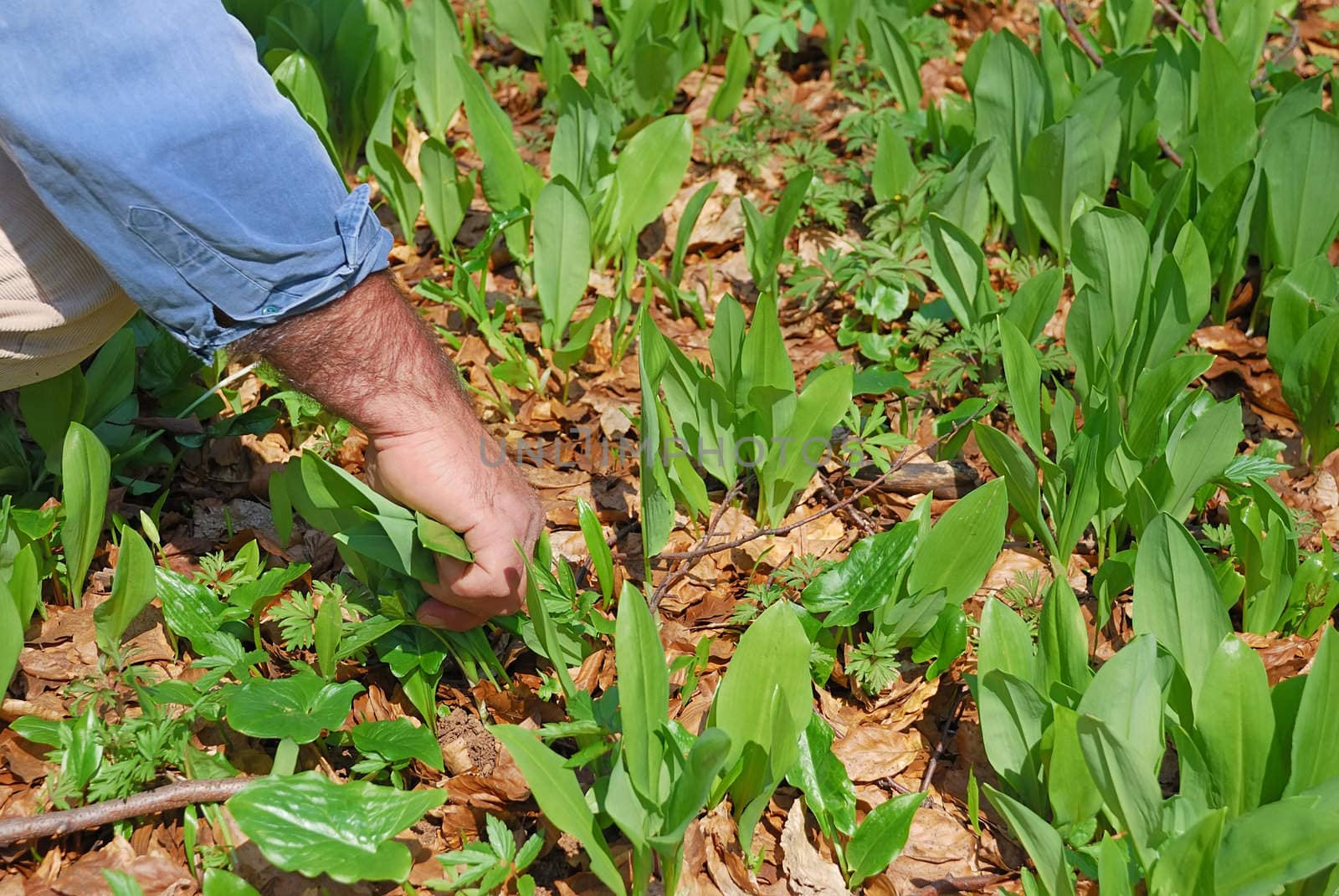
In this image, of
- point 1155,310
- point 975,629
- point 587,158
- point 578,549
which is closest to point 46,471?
point 578,549

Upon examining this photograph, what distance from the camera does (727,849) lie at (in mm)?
1727

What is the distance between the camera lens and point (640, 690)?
1.48 m

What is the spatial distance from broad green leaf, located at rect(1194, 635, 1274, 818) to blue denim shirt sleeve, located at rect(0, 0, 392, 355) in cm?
121

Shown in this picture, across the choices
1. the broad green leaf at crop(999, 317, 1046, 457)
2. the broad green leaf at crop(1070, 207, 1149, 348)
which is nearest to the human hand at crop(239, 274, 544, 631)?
the broad green leaf at crop(999, 317, 1046, 457)

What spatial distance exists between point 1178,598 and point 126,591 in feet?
5.04

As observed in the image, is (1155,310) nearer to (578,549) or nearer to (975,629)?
(975,629)

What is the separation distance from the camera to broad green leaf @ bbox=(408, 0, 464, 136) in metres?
2.92

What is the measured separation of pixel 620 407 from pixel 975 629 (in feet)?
2.92

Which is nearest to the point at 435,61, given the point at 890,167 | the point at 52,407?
the point at 890,167

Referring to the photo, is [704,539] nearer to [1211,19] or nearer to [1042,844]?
[1042,844]

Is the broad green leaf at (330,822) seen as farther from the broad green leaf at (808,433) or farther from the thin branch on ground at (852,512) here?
the thin branch on ground at (852,512)

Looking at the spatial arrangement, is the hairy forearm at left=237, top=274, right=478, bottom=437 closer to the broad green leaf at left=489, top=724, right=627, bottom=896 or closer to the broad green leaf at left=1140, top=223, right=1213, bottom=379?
the broad green leaf at left=489, top=724, right=627, bottom=896

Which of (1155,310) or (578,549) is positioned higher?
(1155,310)

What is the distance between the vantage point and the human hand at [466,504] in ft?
5.34
